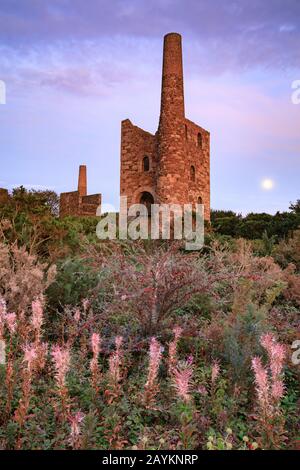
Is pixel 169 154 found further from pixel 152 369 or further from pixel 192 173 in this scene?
pixel 152 369

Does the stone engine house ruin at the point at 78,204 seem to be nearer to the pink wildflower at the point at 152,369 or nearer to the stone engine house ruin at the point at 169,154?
the stone engine house ruin at the point at 169,154

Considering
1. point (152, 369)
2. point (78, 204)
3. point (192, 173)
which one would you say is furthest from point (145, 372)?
point (78, 204)

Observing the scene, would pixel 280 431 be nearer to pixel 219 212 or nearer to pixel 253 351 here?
pixel 253 351

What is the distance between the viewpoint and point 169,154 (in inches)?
795

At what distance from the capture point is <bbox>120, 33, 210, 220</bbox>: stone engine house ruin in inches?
798

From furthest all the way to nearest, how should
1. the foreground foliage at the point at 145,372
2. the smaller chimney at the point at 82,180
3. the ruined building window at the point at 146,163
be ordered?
the smaller chimney at the point at 82,180 < the ruined building window at the point at 146,163 < the foreground foliage at the point at 145,372

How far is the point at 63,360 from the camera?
2.17 m

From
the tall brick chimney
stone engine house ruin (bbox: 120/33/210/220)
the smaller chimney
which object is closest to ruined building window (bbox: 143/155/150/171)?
stone engine house ruin (bbox: 120/33/210/220)

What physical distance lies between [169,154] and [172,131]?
1133 mm

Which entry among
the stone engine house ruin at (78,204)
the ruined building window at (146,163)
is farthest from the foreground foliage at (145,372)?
the stone engine house ruin at (78,204)

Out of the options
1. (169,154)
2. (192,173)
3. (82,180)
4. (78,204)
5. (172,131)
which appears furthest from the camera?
(82,180)

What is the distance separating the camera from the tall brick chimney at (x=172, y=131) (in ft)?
66.3
